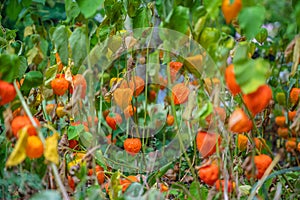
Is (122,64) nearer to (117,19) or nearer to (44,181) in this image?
(117,19)

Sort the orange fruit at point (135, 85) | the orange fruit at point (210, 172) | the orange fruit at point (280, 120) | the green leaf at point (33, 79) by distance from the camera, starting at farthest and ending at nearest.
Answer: the orange fruit at point (280, 120) → the orange fruit at point (135, 85) → the green leaf at point (33, 79) → the orange fruit at point (210, 172)

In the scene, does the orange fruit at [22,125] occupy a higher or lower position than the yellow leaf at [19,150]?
higher

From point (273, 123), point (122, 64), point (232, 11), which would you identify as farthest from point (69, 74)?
point (273, 123)

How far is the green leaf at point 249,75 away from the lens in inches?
25.1

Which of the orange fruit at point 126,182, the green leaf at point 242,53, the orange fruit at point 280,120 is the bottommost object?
the orange fruit at point 280,120

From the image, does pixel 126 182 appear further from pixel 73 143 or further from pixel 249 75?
pixel 249 75

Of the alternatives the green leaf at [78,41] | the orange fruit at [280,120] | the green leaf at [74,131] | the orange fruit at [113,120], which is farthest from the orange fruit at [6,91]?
the orange fruit at [280,120]

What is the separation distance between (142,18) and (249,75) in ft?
1.44

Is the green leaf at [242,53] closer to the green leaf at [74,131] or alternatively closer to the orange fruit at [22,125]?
the orange fruit at [22,125]

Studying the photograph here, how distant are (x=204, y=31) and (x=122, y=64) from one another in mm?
937

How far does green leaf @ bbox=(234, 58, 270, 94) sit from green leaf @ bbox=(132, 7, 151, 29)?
0.42m

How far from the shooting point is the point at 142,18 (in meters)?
1.04

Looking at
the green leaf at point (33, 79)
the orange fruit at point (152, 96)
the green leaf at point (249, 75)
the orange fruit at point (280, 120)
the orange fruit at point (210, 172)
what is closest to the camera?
the green leaf at point (249, 75)

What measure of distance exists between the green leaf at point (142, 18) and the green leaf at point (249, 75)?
42 cm
